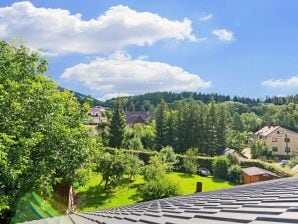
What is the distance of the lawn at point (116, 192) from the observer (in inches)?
1426

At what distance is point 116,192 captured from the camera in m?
42.1

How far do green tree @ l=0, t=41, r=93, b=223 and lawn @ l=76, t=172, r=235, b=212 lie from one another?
31.6 feet

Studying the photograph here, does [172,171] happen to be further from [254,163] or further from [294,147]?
[294,147]

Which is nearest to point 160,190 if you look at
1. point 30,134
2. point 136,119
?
point 30,134

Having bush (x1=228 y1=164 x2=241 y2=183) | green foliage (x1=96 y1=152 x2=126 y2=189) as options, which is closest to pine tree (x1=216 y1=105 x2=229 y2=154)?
bush (x1=228 y1=164 x2=241 y2=183)

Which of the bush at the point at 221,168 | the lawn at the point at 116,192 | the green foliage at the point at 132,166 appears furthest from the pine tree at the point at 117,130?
the green foliage at the point at 132,166

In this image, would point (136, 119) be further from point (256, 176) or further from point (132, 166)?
point (256, 176)

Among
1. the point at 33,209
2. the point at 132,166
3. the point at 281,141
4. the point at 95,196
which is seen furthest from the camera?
the point at 281,141

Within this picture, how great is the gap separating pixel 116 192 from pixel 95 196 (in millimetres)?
2897

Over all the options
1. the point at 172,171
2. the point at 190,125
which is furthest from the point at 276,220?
the point at 190,125

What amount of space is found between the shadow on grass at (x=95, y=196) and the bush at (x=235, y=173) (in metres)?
20.5

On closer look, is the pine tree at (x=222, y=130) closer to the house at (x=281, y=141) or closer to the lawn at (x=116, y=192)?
the house at (x=281, y=141)

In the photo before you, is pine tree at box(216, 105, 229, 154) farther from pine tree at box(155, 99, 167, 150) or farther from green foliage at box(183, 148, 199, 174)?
green foliage at box(183, 148, 199, 174)

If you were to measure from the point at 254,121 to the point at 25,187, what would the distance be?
13628cm
